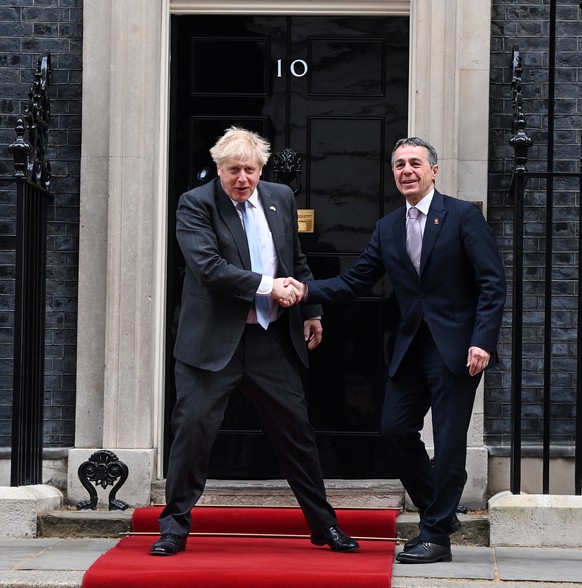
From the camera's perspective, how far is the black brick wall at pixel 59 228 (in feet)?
23.7

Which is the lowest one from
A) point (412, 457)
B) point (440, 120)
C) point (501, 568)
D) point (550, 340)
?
point (501, 568)

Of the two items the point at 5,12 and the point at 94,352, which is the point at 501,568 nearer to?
the point at 94,352

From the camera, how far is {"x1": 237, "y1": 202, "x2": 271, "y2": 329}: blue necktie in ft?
19.5

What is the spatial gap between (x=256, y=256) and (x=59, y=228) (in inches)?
66.9

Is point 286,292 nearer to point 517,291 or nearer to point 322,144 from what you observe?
point 517,291

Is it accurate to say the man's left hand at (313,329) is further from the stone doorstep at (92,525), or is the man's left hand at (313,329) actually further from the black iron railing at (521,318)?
the stone doorstep at (92,525)

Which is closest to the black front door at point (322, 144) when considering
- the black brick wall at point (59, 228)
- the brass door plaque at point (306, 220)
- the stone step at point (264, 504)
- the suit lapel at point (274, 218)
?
the brass door plaque at point (306, 220)

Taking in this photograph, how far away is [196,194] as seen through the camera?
5.91 meters

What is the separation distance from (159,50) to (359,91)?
1102mm

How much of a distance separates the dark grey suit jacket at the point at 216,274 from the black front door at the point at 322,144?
1332mm

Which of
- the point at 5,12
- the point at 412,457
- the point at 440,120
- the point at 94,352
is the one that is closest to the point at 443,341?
the point at 412,457

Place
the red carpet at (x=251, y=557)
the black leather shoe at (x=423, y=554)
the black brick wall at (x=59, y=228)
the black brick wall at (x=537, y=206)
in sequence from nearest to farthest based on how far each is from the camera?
the red carpet at (x=251, y=557) → the black leather shoe at (x=423, y=554) → the black brick wall at (x=537, y=206) → the black brick wall at (x=59, y=228)

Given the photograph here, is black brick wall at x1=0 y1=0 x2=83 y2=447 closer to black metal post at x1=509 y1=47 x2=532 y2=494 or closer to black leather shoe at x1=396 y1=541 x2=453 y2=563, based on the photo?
black leather shoe at x1=396 y1=541 x2=453 y2=563

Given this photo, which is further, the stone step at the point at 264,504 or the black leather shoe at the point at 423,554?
the stone step at the point at 264,504
